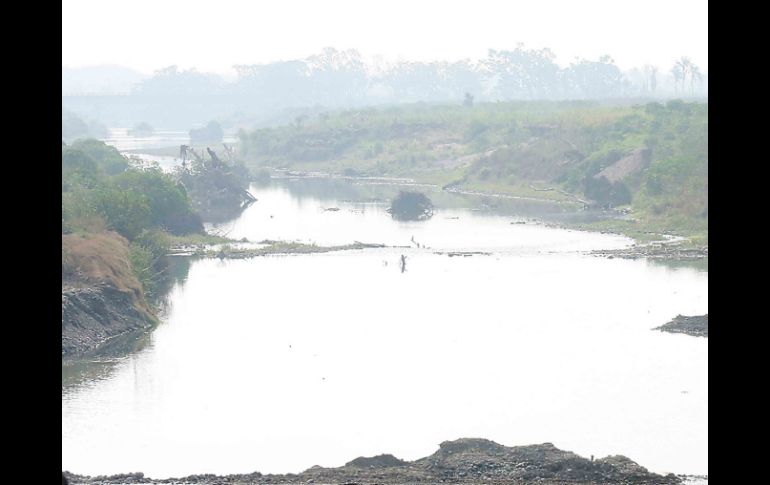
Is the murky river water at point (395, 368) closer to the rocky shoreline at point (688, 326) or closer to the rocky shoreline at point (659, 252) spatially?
the rocky shoreline at point (688, 326)

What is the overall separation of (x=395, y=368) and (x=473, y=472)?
9.90m

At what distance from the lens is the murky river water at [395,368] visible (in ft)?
77.7

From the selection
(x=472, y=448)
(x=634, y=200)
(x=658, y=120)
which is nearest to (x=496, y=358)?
(x=472, y=448)

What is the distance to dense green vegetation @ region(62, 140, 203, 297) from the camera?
42.5 meters

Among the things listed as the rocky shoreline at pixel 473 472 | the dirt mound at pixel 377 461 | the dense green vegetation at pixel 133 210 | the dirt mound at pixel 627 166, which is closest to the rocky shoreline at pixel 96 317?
the dense green vegetation at pixel 133 210

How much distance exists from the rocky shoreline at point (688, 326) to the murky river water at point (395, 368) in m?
0.66

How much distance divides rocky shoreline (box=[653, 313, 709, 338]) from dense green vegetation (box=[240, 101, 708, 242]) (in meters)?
18.2

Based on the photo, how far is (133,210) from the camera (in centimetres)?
4578

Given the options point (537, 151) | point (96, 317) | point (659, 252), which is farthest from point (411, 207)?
point (96, 317)

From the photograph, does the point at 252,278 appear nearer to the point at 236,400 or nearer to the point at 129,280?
the point at 129,280

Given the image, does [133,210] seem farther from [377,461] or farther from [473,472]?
[473,472]

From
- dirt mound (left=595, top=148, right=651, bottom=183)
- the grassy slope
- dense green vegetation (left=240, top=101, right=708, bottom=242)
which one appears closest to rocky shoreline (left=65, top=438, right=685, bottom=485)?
the grassy slope
